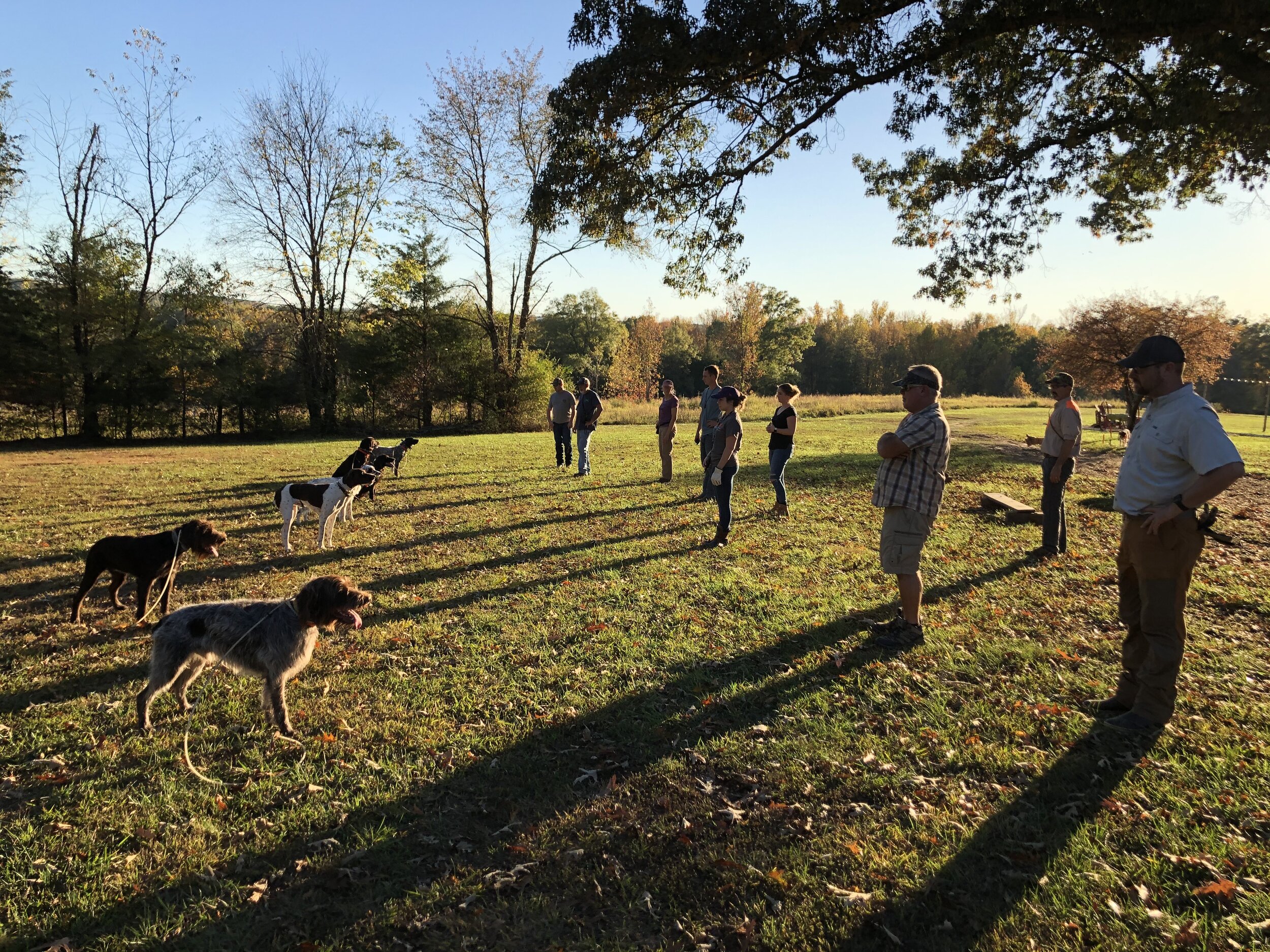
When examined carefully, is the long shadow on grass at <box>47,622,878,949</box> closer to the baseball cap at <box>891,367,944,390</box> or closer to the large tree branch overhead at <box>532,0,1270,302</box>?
the baseball cap at <box>891,367,944,390</box>

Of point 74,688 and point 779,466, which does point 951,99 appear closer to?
point 779,466

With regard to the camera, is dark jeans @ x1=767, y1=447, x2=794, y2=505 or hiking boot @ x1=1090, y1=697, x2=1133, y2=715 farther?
dark jeans @ x1=767, y1=447, x2=794, y2=505

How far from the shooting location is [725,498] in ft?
26.8

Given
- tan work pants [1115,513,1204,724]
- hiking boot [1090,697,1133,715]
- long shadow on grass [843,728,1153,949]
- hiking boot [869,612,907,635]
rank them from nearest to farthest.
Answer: long shadow on grass [843,728,1153,949]
tan work pants [1115,513,1204,724]
hiking boot [1090,697,1133,715]
hiking boot [869,612,907,635]

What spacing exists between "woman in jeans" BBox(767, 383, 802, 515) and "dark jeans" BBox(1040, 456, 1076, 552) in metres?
3.15

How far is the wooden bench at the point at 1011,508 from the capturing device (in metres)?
9.61

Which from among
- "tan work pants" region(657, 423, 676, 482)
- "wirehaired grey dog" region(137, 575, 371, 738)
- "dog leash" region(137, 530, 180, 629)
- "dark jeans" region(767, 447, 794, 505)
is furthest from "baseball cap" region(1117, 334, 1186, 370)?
"tan work pants" region(657, 423, 676, 482)

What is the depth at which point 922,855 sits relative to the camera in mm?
2900

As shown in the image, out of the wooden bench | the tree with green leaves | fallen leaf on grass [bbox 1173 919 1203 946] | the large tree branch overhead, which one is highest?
the tree with green leaves

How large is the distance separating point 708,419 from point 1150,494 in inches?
298

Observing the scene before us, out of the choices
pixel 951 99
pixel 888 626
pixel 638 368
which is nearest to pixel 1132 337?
pixel 951 99

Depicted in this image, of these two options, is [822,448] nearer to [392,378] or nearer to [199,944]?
[199,944]

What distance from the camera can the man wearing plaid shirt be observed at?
4.60m

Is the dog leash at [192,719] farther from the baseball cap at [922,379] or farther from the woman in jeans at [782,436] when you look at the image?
the woman in jeans at [782,436]
